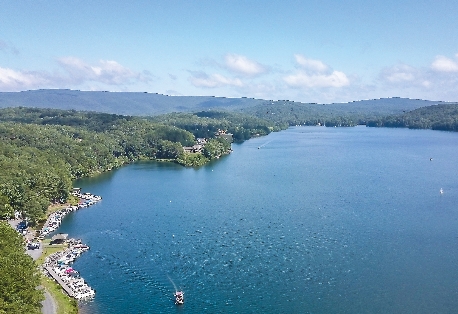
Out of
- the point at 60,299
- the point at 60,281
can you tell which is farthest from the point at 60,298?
the point at 60,281

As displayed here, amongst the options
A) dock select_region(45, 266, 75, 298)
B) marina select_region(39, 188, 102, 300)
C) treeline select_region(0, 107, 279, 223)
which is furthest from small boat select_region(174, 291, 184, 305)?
treeline select_region(0, 107, 279, 223)

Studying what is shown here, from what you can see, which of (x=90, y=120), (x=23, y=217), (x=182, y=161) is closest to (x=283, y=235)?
(x=23, y=217)

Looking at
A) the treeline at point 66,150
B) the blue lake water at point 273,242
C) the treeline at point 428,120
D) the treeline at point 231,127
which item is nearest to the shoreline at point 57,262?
the blue lake water at point 273,242

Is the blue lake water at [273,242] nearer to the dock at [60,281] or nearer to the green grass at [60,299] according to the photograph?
the green grass at [60,299]

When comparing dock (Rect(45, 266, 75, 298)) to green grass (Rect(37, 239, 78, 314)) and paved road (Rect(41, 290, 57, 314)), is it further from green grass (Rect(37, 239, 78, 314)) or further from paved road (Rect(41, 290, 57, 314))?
paved road (Rect(41, 290, 57, 314))

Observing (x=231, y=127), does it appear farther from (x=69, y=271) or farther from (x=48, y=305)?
(x=48, y=305)
